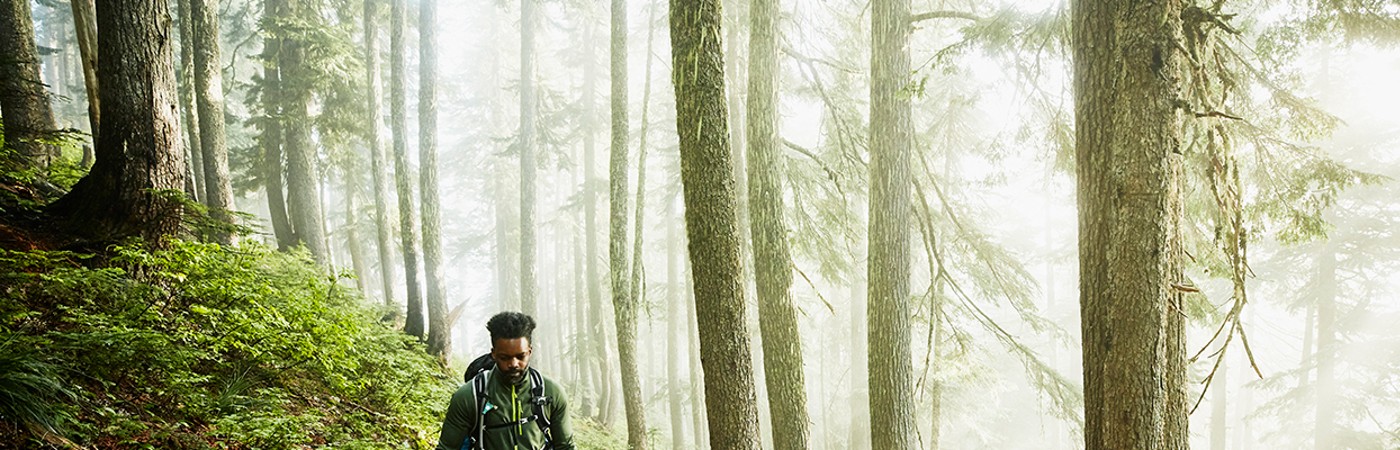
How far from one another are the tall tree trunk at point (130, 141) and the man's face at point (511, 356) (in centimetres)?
440

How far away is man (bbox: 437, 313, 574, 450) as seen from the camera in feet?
11.9

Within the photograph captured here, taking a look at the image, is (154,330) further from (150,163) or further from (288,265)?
(288,265)

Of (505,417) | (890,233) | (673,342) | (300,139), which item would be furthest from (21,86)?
(673,342)

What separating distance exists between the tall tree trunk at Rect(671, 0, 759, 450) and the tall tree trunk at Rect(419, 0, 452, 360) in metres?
8.05

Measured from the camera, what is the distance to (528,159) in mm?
15258

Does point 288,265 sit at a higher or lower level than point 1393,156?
lower

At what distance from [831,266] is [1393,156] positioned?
17.4 metres

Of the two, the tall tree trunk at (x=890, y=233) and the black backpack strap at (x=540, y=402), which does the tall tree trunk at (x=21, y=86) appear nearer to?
the black backpack strap at (x=540, y=402)

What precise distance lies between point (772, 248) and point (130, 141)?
6.23 meters

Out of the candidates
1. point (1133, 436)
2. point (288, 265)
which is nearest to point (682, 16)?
point (1133, 436)

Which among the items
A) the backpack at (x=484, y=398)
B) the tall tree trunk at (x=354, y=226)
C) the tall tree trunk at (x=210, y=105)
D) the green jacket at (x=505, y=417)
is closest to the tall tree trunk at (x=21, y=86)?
the tall tree trunk at (x=210, y=105)

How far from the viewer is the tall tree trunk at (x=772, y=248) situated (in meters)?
6.80

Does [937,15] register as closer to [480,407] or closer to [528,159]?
[480,407]

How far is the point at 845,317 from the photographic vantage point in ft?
89.3
